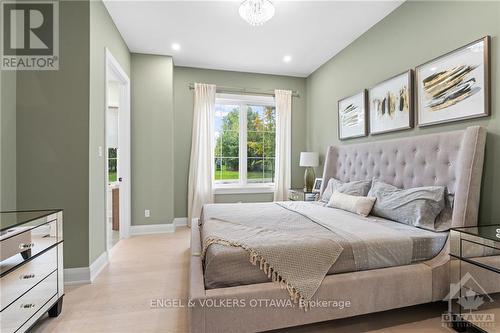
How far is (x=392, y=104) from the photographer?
274cm

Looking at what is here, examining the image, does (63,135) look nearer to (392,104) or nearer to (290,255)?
(290,255)

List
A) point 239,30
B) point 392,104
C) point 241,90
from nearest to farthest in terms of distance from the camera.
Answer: point 392,104 → point 239,30 → point 241,90

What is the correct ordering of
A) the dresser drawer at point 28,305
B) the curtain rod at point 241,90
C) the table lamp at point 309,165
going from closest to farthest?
the dresser drawer at point 28,305
the table lamp at point 309,165
the curtain rod at point 241,90

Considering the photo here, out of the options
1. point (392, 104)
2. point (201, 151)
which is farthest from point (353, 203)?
point (201, 151)

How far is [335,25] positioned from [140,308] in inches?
145

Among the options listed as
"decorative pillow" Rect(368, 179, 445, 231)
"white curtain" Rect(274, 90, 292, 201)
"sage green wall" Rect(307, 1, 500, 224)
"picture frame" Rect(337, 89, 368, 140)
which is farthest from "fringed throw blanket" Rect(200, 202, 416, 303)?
"white curtain" Rect(274, 90, 292, 201)

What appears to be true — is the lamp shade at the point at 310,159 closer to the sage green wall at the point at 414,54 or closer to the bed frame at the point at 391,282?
the sage green wall at the point at 414,54

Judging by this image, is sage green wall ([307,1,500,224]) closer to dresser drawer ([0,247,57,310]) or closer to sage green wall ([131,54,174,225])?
sage green wall ([131,54,174,225])

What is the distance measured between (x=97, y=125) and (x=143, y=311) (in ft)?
6.07

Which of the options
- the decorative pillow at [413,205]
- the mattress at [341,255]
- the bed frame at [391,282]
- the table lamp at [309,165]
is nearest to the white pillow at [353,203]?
the decorative pillow at [413,205]

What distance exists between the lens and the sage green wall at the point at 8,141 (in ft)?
7.04

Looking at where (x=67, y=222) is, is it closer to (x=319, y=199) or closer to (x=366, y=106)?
(x=319, y=199)

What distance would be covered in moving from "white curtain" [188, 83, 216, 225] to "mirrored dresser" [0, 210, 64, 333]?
2450mm

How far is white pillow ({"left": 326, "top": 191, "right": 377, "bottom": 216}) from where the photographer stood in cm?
247
